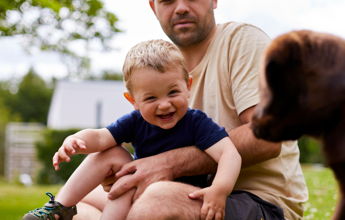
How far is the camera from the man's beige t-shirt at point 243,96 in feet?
11.4

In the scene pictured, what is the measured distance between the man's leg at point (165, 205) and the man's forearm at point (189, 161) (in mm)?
221

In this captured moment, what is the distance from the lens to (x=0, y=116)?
5112cm

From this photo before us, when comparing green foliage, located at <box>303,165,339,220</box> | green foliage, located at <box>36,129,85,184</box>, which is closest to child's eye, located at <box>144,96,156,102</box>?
green foliage, located at <box>303,165,339,220</box>

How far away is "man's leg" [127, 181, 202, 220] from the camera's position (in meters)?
2.89

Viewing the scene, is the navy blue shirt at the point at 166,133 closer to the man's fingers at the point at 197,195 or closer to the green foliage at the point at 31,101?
the man's fingers at the point at 197,195

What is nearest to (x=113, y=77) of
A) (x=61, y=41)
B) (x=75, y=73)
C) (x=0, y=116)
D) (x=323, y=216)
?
(x=75, y=73)

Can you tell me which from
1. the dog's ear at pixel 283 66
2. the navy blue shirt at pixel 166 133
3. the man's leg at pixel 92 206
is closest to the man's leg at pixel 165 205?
the navy blue shirt at pixel 166 133

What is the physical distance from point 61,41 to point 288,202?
1425cm

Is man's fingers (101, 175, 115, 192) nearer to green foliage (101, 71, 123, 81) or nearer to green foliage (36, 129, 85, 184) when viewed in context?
green foliage (36, 129, 85, 184)

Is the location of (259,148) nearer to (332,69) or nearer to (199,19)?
(199,19)

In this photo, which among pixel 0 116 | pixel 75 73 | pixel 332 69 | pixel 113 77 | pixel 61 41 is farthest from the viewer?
pixel 113 77

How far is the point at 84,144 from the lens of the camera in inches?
127

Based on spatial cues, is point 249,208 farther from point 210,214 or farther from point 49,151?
point 49,151

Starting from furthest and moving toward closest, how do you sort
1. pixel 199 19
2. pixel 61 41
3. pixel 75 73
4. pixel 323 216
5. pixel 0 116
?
pixel 75 73, pixel 0 116, pixel 61 41, pixel 323 216, pixel 199 19
